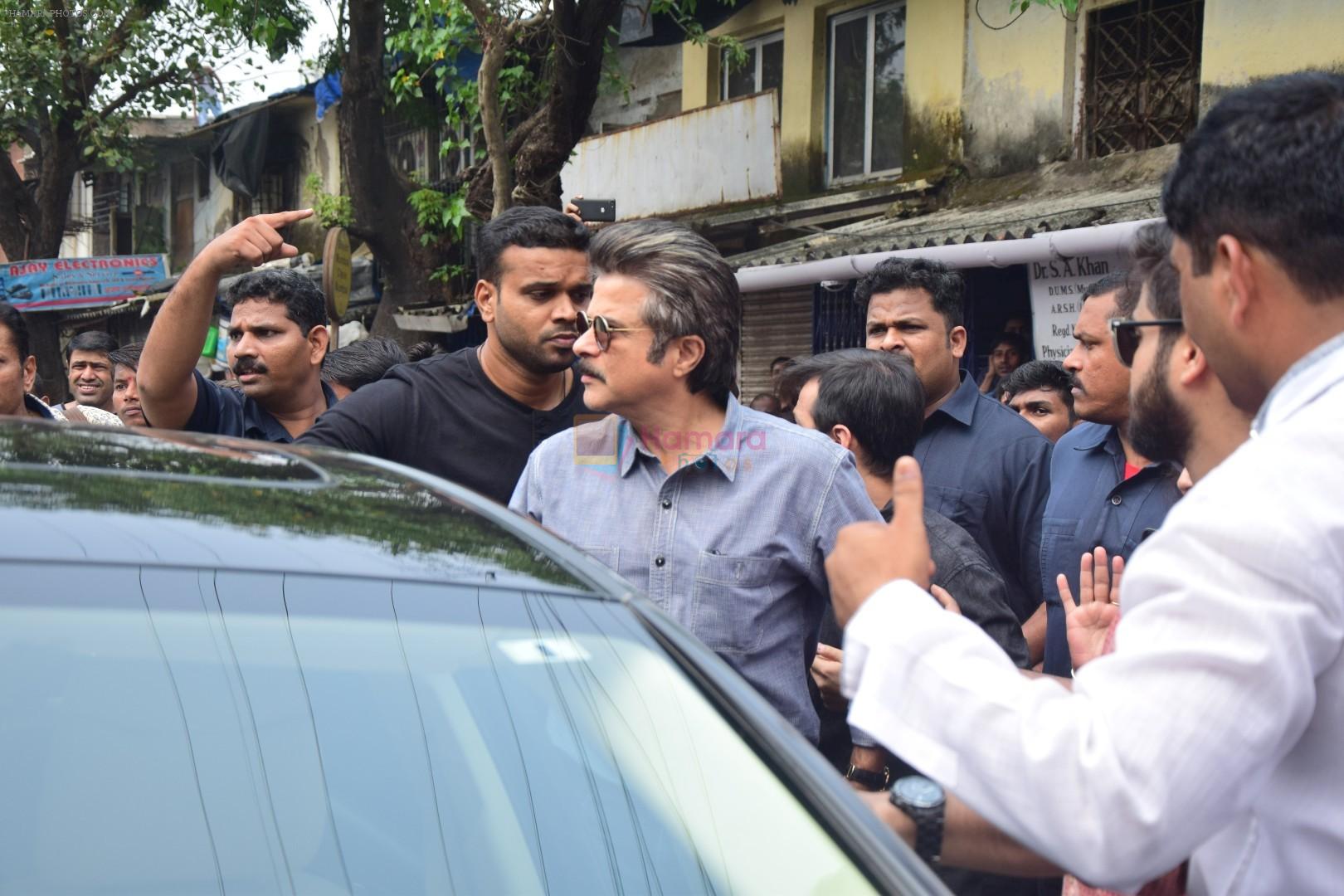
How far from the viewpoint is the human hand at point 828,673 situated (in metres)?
2.81

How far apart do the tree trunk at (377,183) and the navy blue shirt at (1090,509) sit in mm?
8798

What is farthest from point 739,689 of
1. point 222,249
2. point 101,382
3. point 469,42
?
point 469,42

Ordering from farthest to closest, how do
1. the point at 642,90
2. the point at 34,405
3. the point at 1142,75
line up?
the point at 642,90, the point at 1142,75, the point at 34,405

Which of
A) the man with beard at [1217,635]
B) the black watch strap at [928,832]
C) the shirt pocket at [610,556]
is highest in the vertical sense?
the man with beard at [1217,635]

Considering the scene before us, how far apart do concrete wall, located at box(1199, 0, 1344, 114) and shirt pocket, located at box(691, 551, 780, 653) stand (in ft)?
25.0

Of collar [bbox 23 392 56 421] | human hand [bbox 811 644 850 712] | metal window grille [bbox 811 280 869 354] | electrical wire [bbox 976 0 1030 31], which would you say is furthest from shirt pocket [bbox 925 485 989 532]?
electrical wire [bbox 976 0 1030 31]

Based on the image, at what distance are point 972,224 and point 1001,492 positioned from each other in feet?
20.6

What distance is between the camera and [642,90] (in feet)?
47.2

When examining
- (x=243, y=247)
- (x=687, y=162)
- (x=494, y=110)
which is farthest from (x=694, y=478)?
(x=687, y=162)

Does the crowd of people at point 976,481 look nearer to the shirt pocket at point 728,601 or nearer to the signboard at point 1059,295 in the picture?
the shirt pocket at point 728,601

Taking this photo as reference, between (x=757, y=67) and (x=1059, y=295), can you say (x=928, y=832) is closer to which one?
(x=1059, y=295)

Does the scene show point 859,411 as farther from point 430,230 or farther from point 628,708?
point 430,230

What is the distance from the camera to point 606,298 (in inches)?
102

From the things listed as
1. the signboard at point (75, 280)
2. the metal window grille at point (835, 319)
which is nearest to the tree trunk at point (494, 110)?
the metal window grille at point (835, 319)
